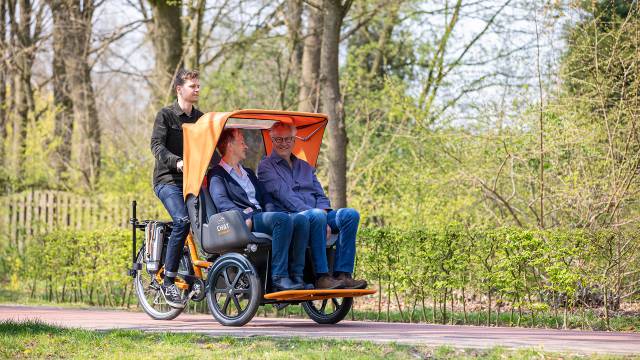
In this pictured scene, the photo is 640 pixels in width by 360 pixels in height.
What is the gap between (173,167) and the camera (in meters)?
9.61

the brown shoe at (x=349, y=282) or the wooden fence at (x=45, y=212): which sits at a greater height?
the wooden fence at (x=45, y=212)

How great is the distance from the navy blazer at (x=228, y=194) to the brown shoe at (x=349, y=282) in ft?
3.04

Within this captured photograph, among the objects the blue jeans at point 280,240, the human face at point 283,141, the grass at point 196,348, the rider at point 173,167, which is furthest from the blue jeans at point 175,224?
the grass at point 196,348

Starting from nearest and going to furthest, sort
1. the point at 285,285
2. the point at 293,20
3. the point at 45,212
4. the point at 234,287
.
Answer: the point at 285,285
the point at 234,287
the point at 45,212
the point at 293,20

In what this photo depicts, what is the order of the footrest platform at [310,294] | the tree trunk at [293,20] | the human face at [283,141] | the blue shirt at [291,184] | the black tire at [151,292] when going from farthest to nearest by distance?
1. the tree trunk at [293,20]
2. the black tire at [151,292]
3. the human face at [283,141]
4. the blue shirt at [291,184]
5. the footrest platform at [310,294]

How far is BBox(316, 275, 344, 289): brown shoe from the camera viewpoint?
A: 8914mm

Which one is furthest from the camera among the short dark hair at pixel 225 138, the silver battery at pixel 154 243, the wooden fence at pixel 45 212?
the wooden fence at pixel 45 212

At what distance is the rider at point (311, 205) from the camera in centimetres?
895

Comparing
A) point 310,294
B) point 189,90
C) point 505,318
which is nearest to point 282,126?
point 189,90

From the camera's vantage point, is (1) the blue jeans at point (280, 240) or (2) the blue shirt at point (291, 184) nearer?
(1) the blue jeans at point (280, 240)

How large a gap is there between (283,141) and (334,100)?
3576 mm

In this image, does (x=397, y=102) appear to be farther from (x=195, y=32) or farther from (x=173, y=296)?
(x=173, y=296)

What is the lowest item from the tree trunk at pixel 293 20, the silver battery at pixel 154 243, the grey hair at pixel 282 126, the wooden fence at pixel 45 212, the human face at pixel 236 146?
the silver battery at pixel 154 243

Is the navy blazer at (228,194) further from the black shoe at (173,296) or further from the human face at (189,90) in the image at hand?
the black shoe at (173,296)
